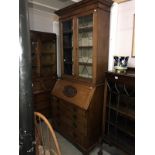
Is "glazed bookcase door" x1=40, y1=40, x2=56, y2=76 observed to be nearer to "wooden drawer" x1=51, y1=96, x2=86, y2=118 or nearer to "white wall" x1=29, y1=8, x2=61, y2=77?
"white wall" x1=29, y1=8, x2=61, y2=77

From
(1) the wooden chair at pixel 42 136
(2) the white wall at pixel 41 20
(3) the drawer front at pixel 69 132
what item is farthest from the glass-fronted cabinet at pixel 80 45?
(1) the wooden chair at pixel 42 136

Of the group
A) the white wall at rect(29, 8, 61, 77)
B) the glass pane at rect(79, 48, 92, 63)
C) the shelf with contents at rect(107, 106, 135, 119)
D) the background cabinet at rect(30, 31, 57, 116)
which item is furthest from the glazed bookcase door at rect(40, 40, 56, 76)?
the shelf with contents at rect(107, 106, 135, 119)

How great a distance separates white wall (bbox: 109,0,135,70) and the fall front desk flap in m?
0.57

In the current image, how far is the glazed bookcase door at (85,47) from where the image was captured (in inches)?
86.0

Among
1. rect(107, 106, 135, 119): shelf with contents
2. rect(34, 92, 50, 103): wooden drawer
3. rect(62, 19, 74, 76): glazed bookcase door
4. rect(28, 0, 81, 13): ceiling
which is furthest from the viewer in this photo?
rect(34, 92, 50, 103): wooden drawer

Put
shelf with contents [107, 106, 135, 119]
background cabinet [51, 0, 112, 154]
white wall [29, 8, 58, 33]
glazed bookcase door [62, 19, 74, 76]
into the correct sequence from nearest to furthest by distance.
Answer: shelf with contents [107, 106, 135, 119] → background cabinet [51, 0, 112, 154] → glazed bookcase door [62, 19, 74, 76] → white wall [29, 8, 58, 33]

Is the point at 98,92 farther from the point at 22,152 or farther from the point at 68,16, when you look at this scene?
the point at 22,152

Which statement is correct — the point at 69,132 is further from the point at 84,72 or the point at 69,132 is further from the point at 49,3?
the point at 49,3

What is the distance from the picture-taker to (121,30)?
7.11 ft

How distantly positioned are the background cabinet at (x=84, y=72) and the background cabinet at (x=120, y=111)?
0.17 m

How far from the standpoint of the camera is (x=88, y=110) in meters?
2.02

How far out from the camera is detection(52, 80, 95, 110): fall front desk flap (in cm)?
207

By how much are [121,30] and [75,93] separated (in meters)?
1.23

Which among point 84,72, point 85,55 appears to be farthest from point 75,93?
point 85,55
